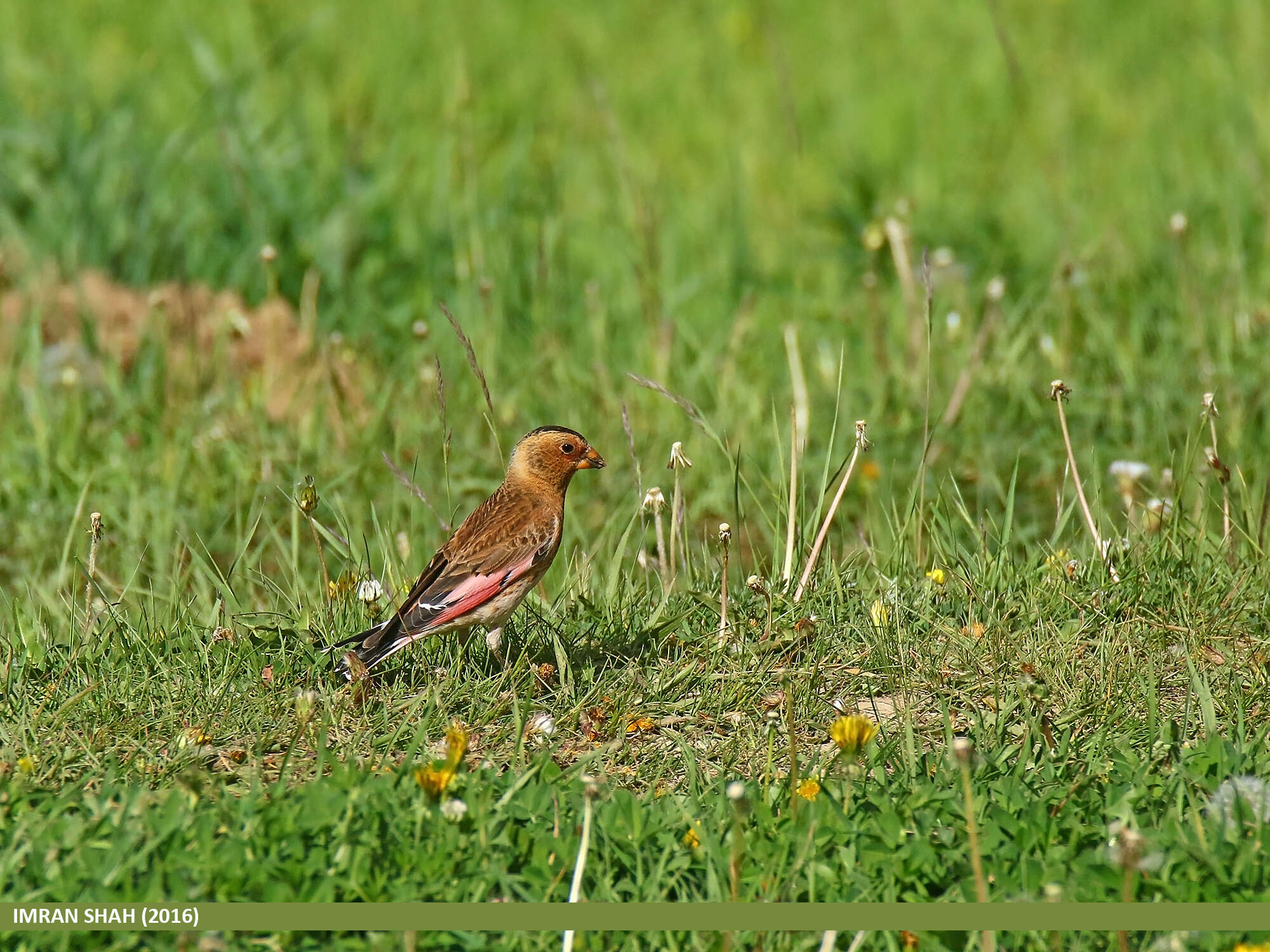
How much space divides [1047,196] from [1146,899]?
235 inches

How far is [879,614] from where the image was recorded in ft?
14.1

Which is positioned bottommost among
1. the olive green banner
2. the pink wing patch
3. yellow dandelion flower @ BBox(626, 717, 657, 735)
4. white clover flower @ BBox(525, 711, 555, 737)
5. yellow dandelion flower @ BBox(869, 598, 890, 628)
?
yellow dandelion flower @ BBox(626, 717, 657, 735)

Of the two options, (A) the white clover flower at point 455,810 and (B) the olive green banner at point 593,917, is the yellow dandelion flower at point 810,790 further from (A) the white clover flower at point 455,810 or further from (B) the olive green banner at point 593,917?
(A) the white clover flower at point 455,810

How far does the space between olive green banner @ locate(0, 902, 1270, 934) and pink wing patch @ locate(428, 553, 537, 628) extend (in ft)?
3.69

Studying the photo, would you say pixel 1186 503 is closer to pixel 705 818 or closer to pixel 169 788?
pixel 705 818

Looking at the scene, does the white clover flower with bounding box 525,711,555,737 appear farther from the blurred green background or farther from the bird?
the blurred green background

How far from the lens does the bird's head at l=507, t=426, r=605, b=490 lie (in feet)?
15.0

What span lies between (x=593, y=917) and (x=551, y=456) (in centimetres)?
192

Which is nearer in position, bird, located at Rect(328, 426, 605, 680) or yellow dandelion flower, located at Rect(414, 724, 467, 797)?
yellow dandelion flower, located at Rect(414, 724, 467, 797)

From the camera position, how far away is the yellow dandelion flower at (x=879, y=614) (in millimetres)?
4262

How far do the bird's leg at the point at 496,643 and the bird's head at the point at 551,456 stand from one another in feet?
1.81

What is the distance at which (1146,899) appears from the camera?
306cm

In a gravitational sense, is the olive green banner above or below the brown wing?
below

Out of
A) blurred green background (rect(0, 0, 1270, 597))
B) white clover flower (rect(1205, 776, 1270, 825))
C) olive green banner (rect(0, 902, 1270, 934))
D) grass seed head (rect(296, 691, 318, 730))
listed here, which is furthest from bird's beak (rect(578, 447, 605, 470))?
white clover flower (rect(1205, 776, 1270, 825))
